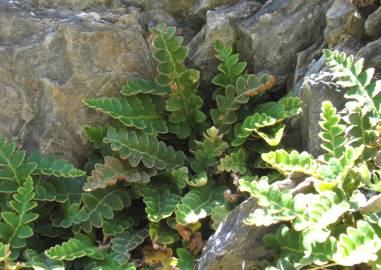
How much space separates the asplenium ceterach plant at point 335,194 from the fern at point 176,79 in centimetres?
90

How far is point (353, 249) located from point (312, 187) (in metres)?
0.54

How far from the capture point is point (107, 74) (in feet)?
13.0

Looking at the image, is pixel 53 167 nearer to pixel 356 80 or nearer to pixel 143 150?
pixel 143 150

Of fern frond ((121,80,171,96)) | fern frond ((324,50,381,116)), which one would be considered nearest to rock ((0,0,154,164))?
fern frond ((121,80,171,96))

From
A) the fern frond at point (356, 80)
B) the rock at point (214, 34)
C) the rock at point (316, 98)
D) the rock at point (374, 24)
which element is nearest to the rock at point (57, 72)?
the rock at point (214, 34)

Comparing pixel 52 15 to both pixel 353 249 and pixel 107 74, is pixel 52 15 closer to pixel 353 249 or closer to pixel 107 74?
pixel 107 74

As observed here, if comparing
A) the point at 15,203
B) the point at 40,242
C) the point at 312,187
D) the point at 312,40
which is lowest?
the point at 40,242

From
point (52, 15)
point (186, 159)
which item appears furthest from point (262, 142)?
point (52, 15)

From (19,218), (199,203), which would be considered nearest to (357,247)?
(199,203)

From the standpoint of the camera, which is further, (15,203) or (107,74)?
(107,74)

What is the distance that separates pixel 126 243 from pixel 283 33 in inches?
64.0

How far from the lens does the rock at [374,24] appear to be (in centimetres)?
364

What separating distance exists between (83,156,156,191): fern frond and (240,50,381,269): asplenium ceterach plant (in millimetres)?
873

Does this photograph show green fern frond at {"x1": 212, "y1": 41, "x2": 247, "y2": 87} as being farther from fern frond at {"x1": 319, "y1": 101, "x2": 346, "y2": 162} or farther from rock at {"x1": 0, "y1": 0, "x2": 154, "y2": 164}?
fern frond at {"x1": 319, "y1": 101, "x2": 346, "y2": 162}
